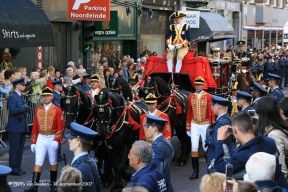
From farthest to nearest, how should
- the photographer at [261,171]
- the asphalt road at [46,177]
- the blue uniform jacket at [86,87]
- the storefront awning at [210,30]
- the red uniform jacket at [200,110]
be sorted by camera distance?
1. the storefront awning at [210,30]
2. the blue uniform jacket at [86,87]
3. the red uniform jacket at [200,110]
4. the asphalt road at [46,177]
5. the photographer at [261,171]

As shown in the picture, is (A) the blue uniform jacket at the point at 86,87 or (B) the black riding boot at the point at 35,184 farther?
(A) the blue uniform jacket at the point at 86,87

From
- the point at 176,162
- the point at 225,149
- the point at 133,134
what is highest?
the point at 225,149

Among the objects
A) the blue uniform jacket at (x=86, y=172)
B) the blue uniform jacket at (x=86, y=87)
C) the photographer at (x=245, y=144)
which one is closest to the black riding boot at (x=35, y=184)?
the blue uniform jacket at (x=86, y=172)

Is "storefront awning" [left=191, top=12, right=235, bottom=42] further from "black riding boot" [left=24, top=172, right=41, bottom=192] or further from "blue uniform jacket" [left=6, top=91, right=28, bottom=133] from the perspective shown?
"black riding boot" [left=24, top=172, right=41, bottom=192]

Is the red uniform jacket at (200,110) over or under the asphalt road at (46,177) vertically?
over

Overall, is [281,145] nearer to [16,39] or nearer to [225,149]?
[225,149]

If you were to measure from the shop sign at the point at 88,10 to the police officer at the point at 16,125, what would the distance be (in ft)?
33.7

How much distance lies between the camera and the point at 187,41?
16.7 metres

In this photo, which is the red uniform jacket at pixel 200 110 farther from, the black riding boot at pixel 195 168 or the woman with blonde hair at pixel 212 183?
the woman with blonde hair at pixel 212 183

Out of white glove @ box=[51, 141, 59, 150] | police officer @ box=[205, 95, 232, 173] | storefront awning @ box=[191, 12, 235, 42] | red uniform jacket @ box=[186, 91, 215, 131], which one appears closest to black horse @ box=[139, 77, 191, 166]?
red uniform jacket @ box=[186, 91, 215, 131]

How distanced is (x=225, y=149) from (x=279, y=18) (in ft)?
178

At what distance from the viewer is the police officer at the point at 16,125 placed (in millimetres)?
13758

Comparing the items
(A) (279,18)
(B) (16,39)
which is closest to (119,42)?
(B) (16,39)

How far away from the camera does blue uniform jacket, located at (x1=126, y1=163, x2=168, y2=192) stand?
6965 mm
